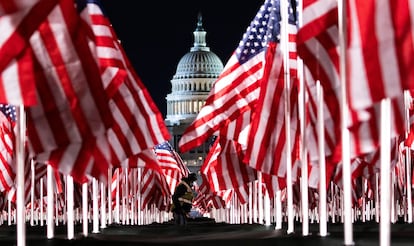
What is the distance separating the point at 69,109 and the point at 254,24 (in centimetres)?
998

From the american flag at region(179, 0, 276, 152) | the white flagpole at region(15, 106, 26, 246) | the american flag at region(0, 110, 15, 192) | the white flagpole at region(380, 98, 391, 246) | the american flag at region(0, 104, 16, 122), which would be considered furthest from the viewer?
→ the american flag at region(0, 110, 15, 192)

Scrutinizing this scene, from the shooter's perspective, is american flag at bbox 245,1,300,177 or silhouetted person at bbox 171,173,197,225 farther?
silhouetted person at bbox 171,173,197,225

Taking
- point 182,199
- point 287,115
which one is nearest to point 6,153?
point 182,199

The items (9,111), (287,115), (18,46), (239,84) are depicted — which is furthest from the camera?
(9,111)

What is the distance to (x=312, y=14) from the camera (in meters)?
15.9

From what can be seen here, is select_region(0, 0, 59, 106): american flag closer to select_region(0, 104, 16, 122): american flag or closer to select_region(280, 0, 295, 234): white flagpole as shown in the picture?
select_region(280, 0, 295, 234): white flagpole

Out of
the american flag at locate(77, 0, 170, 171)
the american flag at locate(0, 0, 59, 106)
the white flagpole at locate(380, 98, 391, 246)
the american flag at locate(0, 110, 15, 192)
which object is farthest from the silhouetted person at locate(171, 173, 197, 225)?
the white flagpole at locate(380, 98, 391, 246)

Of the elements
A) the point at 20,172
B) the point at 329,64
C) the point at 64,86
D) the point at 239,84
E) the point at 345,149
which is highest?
the point at 239,84

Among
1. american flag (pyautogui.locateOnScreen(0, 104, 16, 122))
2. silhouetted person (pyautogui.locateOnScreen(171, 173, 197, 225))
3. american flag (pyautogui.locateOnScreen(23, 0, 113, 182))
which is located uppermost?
american flag (pyautogui.locateOnScreen(0, 104, 16, 122))

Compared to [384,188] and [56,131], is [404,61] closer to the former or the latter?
[384,188]

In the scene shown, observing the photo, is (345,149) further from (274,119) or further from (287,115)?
(274,119)

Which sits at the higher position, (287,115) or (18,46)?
(18,46)

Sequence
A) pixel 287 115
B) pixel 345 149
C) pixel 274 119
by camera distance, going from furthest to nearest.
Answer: pixel 274 119, pixel 287 115, pixel 345 149

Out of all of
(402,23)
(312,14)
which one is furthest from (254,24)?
(402,23)
